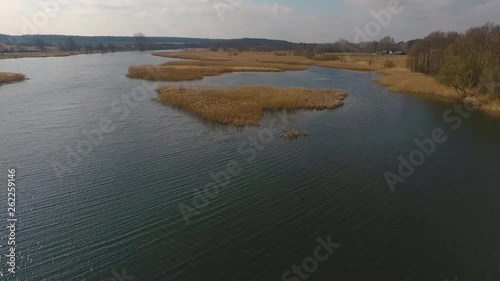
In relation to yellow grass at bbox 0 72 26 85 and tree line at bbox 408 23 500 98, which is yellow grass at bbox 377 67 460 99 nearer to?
tree line at bbox 408 23 500 98

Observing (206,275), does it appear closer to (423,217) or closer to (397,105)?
(423,217)

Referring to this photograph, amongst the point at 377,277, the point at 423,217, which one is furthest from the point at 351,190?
the point at 377,277

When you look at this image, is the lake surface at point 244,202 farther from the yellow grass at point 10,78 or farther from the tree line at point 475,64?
the yellow grass at point 10,78

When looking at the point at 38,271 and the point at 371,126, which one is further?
the point at 371,126

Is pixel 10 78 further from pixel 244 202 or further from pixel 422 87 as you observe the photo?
pixel 422 87

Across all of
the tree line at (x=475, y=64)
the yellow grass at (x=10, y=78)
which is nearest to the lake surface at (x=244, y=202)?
the tree line at (x=475, y=64)

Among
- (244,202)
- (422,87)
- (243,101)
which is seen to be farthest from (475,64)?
(244,202)
